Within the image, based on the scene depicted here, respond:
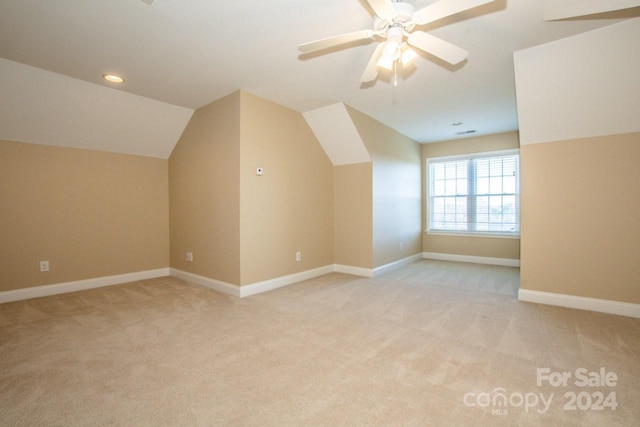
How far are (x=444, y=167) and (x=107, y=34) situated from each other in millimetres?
5737

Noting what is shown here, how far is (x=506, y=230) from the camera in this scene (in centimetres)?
531

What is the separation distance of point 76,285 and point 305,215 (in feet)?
10.4

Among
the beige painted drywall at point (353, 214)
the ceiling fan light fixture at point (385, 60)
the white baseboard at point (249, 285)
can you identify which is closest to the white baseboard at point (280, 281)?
the white baseboard at point (249, 285)

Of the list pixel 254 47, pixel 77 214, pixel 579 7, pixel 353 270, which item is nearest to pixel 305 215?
pixel 353 270

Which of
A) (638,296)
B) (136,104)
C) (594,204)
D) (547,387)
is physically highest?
(136,104)

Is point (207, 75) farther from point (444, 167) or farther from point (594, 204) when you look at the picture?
point (444, 167)

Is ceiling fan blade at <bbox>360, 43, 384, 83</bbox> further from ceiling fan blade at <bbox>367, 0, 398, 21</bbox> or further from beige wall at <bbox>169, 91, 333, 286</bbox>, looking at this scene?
beige wall at <bbox>169, 91, 333, 286</bbox>

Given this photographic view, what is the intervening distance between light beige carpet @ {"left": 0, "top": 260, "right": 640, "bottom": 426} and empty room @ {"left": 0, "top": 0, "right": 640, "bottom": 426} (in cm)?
2

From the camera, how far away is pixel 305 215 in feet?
14.2

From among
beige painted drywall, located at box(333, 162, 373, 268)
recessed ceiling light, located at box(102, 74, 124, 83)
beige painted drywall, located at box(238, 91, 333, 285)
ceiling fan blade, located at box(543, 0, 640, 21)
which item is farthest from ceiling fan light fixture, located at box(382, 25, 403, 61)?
recessed ceiling light, located at box(102, 74, 124, 83)

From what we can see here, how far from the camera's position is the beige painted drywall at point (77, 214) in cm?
334

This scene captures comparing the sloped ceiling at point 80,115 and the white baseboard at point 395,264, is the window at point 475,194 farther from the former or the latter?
the sloped ceiling at point 80,115

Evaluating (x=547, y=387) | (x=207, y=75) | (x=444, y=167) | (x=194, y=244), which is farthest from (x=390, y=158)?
(x=547, y=387)

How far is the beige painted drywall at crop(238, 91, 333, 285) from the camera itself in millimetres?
3496
